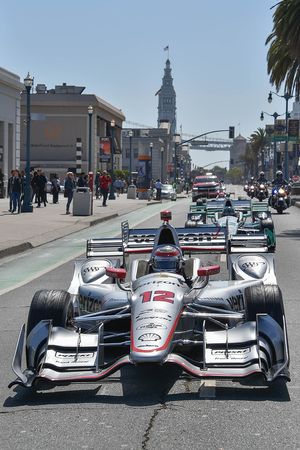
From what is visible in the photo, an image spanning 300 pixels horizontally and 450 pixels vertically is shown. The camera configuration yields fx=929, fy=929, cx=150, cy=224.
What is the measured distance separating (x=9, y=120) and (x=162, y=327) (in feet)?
190

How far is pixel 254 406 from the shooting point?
686 cm

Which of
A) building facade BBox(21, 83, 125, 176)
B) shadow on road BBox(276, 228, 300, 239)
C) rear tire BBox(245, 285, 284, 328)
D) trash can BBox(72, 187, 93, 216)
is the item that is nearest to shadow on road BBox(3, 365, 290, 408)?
rear tire BBox(245, 285, 284, 328)

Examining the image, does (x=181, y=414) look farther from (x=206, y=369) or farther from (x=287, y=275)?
(x=287, y=275)

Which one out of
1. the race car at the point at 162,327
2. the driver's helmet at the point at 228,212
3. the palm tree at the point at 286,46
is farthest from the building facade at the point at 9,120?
the race car at the point at 162,327

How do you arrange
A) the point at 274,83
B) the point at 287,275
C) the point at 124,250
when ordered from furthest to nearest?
the point at 274,83 < the point at 287,275 < the point at 124,250

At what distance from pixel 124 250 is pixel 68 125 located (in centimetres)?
9271

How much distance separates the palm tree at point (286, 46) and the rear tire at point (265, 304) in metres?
27.4

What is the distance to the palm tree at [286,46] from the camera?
34281 millimetres

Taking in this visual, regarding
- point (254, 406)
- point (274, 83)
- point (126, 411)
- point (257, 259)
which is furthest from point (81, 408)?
point (274, 83)

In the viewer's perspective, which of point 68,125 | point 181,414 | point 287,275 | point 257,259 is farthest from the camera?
point 68,125

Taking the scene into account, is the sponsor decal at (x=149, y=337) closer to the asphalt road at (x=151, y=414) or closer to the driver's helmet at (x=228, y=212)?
the asphalt road at (x=151, y=414)

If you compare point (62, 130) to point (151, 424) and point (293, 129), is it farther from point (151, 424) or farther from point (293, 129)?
point (151, 424)

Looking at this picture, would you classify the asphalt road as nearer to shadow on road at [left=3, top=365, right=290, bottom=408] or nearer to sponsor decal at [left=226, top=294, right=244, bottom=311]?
shadow on road at [left=3, top=365, right=290, bottom=408]

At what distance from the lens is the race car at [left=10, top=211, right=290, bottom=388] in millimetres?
7062
